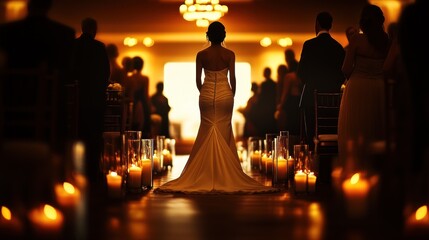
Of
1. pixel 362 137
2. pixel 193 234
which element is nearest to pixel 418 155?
pixel 362 137

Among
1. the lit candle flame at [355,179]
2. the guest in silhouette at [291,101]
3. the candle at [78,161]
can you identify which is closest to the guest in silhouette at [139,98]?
the guest in silhouette at [291,101]

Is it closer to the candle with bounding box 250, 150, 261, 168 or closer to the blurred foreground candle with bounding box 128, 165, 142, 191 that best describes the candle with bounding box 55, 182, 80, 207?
the blurred foreground candle with bounding box 128, 165, 142, 191

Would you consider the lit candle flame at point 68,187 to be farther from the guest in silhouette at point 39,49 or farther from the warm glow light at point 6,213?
the warm glow light at point 6,213

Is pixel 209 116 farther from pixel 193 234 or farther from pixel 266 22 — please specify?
pixel 266 22

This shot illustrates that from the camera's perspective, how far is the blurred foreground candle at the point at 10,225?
350 centimetres

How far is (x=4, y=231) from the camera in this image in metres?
3.53

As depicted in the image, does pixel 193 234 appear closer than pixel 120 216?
Yes

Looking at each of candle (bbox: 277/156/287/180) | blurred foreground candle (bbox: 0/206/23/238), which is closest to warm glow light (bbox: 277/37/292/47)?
candle (bbox: 277/156/287/180)

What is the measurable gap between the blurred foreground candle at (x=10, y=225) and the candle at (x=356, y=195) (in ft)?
5.20

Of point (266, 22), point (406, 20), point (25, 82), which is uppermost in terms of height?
point (266, 22)

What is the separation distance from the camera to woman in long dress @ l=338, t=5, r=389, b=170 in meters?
6.17

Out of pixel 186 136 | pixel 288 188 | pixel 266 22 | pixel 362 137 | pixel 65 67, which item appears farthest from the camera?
pixel 186 136

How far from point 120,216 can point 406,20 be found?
198 cm

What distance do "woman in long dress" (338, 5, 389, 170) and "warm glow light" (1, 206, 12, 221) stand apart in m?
3.03
